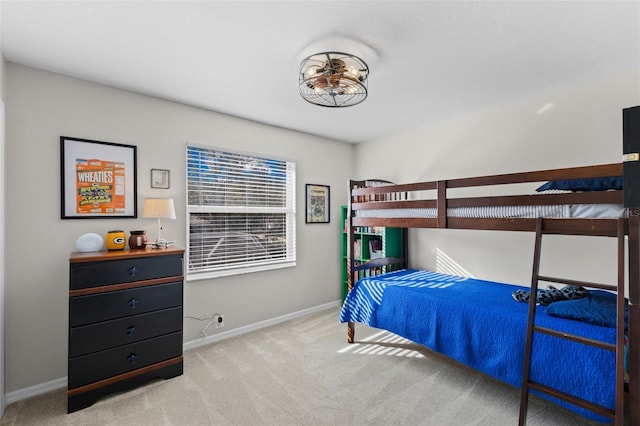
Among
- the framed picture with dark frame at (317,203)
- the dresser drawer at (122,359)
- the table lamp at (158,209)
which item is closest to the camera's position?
the dresser drawer at (122,359)

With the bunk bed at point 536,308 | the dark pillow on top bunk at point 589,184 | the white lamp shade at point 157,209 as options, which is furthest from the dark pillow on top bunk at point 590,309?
the white lamp shade at point 157,209

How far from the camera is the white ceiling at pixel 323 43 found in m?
1.65

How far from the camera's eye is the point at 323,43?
193cm

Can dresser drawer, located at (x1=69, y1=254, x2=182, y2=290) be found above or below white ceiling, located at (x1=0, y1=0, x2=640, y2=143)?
below

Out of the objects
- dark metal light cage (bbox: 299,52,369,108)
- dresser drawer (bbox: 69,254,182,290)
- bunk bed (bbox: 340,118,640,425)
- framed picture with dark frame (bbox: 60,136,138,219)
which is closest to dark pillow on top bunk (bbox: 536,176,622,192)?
bunk bed (bbox: 340,118,640,425)

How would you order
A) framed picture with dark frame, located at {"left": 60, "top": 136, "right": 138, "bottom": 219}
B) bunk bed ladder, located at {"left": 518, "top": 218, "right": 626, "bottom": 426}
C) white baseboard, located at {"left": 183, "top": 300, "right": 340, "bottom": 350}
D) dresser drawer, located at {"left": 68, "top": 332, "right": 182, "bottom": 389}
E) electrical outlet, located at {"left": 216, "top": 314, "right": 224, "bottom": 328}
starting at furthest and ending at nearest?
electrical outlet, located at {"left": 216, "top": 314, "right": 224, "bottom": 328} < white baseboard, located at {"left": 183, "top": 300, "right": 340, "bottom": 350} < framed picture with dark frame, located at {"left": 60, "top": 136, "right": 138, "bottom": 219} < dresser drawer, located at {"left": 68, "top": 332, "right": 182, "bottom": 389} < bunk bed ladder, located at {"left": 518, "top": 218, "right": 626, "bottom": 426}

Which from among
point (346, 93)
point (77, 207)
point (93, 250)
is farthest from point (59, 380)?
point (346, 93)

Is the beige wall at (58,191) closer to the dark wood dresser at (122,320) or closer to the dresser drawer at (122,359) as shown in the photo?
the dark wood dresser at (122,320)

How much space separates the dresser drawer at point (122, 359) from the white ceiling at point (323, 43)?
2.12 meters

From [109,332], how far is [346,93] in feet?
8.24

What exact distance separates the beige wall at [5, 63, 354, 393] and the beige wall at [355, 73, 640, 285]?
2.00 meters

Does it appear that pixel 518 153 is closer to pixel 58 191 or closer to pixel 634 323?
pixel 634 323

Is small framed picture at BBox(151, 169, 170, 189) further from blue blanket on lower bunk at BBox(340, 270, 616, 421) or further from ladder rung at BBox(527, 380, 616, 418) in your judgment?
ladder rung at BBox(527, 380, 616, 418)

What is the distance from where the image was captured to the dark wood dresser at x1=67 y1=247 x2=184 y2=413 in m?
2.08
